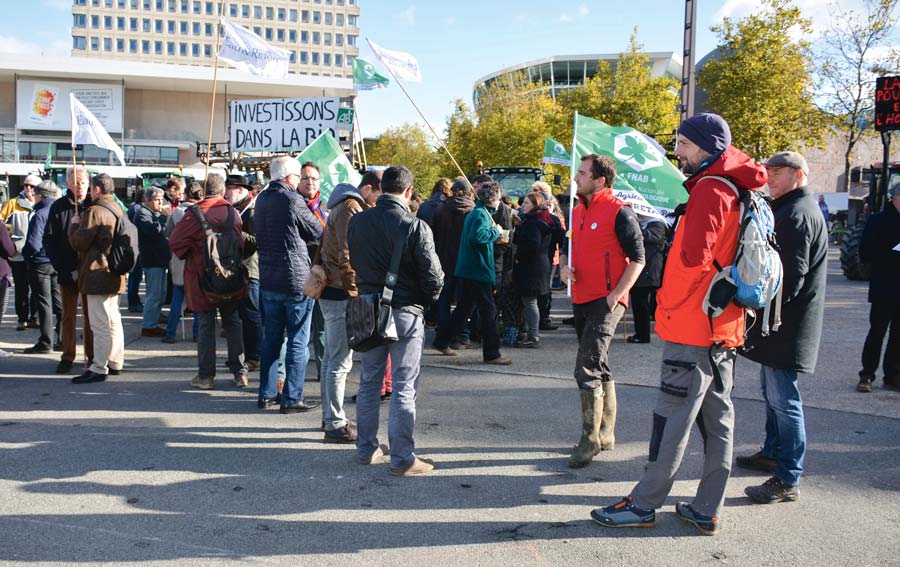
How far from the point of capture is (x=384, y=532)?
155 inches

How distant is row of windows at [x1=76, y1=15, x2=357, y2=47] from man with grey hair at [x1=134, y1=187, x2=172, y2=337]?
99802mm

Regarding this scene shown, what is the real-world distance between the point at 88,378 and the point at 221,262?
5.69 feet

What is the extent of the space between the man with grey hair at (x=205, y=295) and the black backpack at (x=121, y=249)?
0.45m

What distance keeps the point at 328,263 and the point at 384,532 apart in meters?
2.24

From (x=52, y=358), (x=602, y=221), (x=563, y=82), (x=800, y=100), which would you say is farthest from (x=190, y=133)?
(x=602, y=221)

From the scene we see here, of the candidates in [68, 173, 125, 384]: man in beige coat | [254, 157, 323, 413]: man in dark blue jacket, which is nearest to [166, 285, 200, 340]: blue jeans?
[68, 173, 125, 384]: man in beige coat

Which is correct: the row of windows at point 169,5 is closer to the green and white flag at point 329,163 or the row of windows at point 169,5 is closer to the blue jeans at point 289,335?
the green and white flag at point 329,163

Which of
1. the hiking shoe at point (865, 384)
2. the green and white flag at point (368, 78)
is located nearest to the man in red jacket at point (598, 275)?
the hiking shoe at point (865, 384)

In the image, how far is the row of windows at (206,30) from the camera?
107 metres

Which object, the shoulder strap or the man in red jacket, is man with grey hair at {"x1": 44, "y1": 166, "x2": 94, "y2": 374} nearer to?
the shoulder strap

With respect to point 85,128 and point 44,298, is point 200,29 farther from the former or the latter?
point 44,298

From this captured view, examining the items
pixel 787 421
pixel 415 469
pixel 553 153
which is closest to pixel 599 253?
pixel 787 421

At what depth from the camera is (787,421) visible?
4.44m

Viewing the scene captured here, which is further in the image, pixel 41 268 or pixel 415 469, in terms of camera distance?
pixel 41 268
